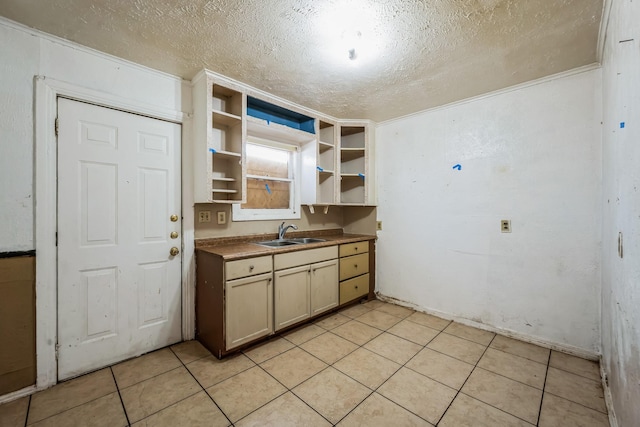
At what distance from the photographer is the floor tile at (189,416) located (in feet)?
4.92

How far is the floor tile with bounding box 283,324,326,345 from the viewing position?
2471mm

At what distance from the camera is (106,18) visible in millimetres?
1653

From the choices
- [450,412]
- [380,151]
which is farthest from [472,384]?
[380,151]

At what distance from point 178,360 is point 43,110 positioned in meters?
2.04

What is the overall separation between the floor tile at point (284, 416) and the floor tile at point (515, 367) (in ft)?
Result: 4.55

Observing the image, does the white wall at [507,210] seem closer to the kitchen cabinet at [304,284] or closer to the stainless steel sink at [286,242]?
the kitchen cabinet at [304,284]

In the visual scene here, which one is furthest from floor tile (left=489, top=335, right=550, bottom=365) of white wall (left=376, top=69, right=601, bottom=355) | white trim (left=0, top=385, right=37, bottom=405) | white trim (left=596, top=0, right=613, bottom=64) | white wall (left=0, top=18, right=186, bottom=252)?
white wall (left=0, top=18, right=186, bottom=252)

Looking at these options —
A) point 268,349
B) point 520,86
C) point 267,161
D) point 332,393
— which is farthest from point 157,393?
point 520,86

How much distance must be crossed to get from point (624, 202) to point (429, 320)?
2027 millimetres

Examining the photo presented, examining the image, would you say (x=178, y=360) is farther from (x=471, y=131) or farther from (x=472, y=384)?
(x=471, y=131)

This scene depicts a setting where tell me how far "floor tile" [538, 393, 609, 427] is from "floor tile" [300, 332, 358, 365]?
129 cm

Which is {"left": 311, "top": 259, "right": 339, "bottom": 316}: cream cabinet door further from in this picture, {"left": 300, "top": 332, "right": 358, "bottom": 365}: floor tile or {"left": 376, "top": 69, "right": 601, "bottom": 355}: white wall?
{"left": 376, "top": 69, "right": 601, "bottom": 355}: white wall

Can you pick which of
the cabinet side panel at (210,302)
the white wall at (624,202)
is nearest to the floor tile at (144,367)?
the cabinet side panel at (210,302)

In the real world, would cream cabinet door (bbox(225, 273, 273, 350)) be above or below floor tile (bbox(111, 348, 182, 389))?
above
